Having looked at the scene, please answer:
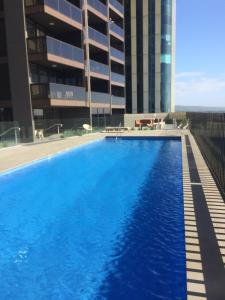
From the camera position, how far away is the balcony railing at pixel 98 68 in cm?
3394

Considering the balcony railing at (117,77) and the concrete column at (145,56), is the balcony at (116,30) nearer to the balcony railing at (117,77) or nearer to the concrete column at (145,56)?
the balcony railing at (117,77)

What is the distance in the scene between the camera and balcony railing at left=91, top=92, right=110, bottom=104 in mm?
33875

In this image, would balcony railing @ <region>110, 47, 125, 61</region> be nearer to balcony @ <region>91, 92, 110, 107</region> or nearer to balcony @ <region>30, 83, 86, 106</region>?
balcony @ <region>91, 92, 110, 107</region>

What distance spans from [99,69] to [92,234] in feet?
98.2

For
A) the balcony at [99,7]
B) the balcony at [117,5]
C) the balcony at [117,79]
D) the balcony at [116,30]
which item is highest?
the balcony at [117,5]

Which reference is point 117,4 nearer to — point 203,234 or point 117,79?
point 117,79

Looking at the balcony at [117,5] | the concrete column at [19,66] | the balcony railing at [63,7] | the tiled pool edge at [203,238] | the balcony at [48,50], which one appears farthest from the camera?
the balcony at [117,5]

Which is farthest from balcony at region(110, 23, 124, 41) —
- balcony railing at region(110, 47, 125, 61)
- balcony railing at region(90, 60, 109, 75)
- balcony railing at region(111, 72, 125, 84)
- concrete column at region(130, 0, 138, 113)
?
concrete column at region(130, 0, 138, 113)

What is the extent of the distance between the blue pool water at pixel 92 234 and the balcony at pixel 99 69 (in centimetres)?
2040

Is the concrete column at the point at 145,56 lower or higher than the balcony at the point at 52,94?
higher

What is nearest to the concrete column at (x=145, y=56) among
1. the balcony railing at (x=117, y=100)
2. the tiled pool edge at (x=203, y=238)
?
the balcony railing at (x=117, y=100)

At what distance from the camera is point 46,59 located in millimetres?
23750

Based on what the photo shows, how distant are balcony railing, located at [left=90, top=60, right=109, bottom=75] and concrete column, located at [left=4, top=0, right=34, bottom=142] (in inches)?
452

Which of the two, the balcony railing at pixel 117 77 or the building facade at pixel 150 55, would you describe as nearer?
the balcony railing at pixel 117 77
